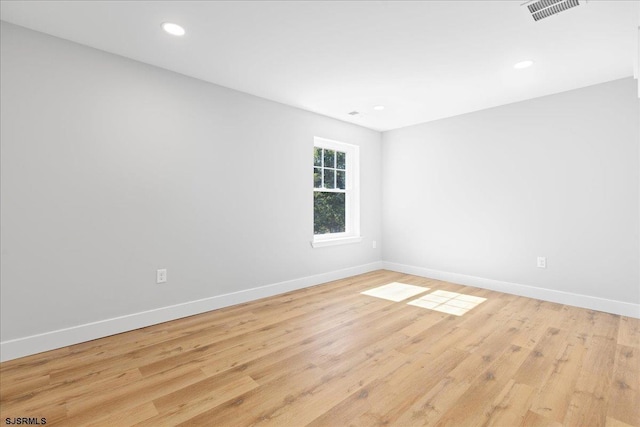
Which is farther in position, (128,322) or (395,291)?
(395,291)

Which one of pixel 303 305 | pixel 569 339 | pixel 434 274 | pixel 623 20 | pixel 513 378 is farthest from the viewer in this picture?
pixel 434 274

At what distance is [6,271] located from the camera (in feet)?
7.38

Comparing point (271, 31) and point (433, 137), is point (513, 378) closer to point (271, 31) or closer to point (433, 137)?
point (271, 31)

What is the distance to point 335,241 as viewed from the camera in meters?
4.62

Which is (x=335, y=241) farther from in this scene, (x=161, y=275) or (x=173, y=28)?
(x=173, y=28)

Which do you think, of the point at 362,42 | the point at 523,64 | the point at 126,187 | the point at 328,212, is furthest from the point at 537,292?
the point at 126,187

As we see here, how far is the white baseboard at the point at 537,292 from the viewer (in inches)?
125

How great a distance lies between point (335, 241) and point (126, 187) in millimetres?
2776

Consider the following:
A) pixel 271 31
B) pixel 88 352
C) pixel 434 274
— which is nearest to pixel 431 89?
pixel 271 31

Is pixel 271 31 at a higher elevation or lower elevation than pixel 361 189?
higher

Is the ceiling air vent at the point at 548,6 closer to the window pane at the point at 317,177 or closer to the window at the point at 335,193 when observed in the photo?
the window at the point at 335,193

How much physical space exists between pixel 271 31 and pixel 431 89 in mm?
1965

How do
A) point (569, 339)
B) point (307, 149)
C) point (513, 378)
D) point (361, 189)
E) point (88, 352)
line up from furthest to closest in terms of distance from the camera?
point (361, 189), point (307, 149), point (569, 339), point (88, 352), point (513, 378)

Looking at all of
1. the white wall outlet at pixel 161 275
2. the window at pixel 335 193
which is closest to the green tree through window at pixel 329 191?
the window at pixel 335 193
